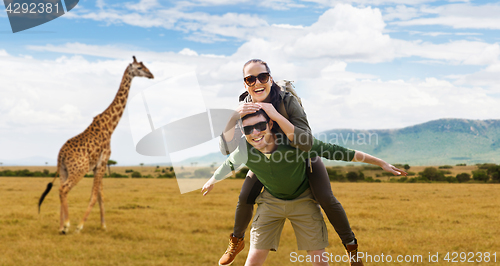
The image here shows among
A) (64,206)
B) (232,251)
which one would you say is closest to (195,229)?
(64,206)

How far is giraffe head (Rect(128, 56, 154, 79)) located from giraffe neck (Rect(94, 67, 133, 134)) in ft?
0.54

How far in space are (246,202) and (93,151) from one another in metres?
11.6

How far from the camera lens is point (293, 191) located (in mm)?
4078

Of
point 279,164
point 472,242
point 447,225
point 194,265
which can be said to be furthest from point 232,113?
point 447,225

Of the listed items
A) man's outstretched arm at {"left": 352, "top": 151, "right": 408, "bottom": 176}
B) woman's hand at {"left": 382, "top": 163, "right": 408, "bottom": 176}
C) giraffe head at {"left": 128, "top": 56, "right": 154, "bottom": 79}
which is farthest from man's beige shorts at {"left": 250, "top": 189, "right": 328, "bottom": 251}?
giraffe head at {"left": 128, "top": 56, "right": 154, "bottom": 79}

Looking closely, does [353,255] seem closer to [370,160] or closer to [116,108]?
[370,160]

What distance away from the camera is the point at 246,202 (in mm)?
4238

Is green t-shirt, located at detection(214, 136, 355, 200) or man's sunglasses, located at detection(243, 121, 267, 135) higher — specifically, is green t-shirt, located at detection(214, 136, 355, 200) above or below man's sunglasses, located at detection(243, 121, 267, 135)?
below

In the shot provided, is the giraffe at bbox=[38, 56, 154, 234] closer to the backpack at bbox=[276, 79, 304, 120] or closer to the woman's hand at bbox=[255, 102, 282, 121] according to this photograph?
the backpack at bbox=[276, 79, 304, 120]

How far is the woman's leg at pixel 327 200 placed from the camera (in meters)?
3.93

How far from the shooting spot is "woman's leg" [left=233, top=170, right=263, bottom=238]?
424 cm

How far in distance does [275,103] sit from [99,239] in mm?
12411

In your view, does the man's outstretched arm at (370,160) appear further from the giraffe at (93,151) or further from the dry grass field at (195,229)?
the giraffe at (93,151)

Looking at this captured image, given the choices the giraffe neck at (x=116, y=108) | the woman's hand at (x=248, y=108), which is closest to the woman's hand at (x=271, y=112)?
the woman's hand at (x=248, y=108)
